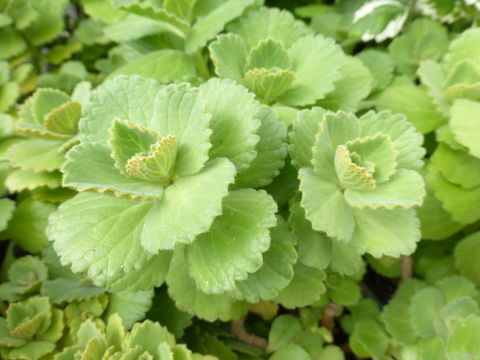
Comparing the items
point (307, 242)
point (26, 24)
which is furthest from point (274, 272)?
point (26, 24)

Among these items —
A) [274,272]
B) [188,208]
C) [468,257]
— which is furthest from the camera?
[468,257]

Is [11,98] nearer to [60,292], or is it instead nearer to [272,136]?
[60,292]

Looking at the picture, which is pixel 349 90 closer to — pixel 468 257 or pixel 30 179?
pixel 468 257

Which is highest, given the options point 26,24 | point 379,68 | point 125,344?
point 379,68

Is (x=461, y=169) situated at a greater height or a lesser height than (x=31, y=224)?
greater

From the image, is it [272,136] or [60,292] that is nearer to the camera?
[272,136]

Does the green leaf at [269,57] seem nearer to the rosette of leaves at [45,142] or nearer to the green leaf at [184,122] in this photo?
the green leaf at [184,122]

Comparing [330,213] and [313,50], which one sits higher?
[313,50]

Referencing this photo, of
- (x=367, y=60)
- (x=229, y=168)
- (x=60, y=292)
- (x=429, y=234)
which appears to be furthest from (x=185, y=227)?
(x=367, y=60)
